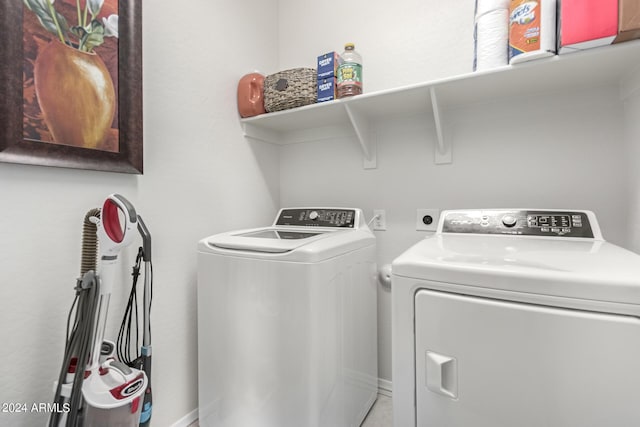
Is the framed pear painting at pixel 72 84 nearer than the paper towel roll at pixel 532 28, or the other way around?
the framed pear painting at pixel 72 84

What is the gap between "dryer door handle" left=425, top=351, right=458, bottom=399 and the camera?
2.73 feet

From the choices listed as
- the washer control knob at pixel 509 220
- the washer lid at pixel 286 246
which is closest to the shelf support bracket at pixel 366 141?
the washer lid at pixel 286 246

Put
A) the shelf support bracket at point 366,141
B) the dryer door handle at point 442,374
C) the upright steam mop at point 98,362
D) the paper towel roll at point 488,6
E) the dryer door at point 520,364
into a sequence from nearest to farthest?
the dryer door at point 520,364 < the dryer door handle at point 442,374 < the upright steam mop at point 98,362 < the paper towel roll at point 488,6 < the shelf support bracket at point 366,141

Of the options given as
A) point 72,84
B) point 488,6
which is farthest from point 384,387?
point 72,84

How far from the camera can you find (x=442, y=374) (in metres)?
0.85

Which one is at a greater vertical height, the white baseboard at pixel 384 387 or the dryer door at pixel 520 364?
the dryer door at pixel 520 364

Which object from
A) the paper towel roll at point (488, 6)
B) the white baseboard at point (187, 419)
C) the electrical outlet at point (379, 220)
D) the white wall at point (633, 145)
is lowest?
the white baseboard at point (187, 419)

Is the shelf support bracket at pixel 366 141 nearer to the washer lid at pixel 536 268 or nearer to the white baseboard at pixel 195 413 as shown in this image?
the washer lid at pixel 536 268

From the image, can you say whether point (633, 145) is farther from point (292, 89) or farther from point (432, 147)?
point (292, 89)

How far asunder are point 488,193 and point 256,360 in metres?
1.42

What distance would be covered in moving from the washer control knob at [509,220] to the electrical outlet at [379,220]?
67 centimetres

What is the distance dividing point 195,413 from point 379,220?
1.50 metres

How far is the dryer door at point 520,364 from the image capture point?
68cm

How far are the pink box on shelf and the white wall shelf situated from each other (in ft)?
0.16
